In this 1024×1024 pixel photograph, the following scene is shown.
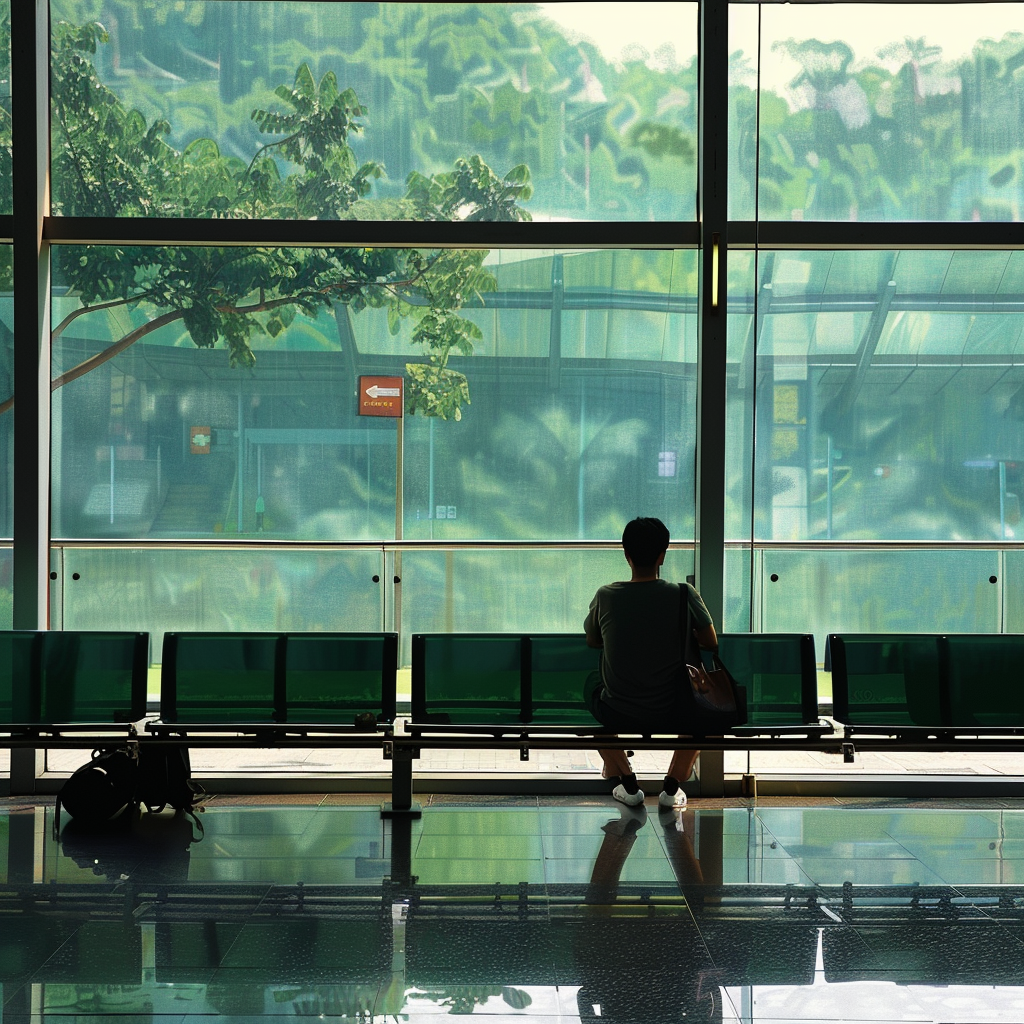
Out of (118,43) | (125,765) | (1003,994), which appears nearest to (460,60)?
(118,43)

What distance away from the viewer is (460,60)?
263 inches

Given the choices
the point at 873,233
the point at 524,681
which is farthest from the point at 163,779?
the point at 873,233

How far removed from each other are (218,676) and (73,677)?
2.35ft

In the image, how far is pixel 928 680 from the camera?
5.79m

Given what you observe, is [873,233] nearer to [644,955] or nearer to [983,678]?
[983,678]

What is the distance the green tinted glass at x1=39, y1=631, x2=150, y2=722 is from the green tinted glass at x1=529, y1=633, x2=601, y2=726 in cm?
194

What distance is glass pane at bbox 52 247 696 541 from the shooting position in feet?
22.1

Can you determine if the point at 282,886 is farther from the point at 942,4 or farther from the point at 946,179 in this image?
the point at 942,4

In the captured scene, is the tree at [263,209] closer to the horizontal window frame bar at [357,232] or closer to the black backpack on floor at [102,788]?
the horizontal window frame bar at [357,232]

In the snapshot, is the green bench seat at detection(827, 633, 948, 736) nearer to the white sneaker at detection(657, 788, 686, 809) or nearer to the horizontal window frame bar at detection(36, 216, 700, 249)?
the white sneaker at detection(657, 788, 686, 809)

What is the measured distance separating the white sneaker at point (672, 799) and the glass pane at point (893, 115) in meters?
3.29

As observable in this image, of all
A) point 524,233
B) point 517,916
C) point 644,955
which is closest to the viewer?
point 644,955

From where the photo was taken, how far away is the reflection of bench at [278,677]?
573 centimetres

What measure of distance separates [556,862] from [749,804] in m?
1.66
